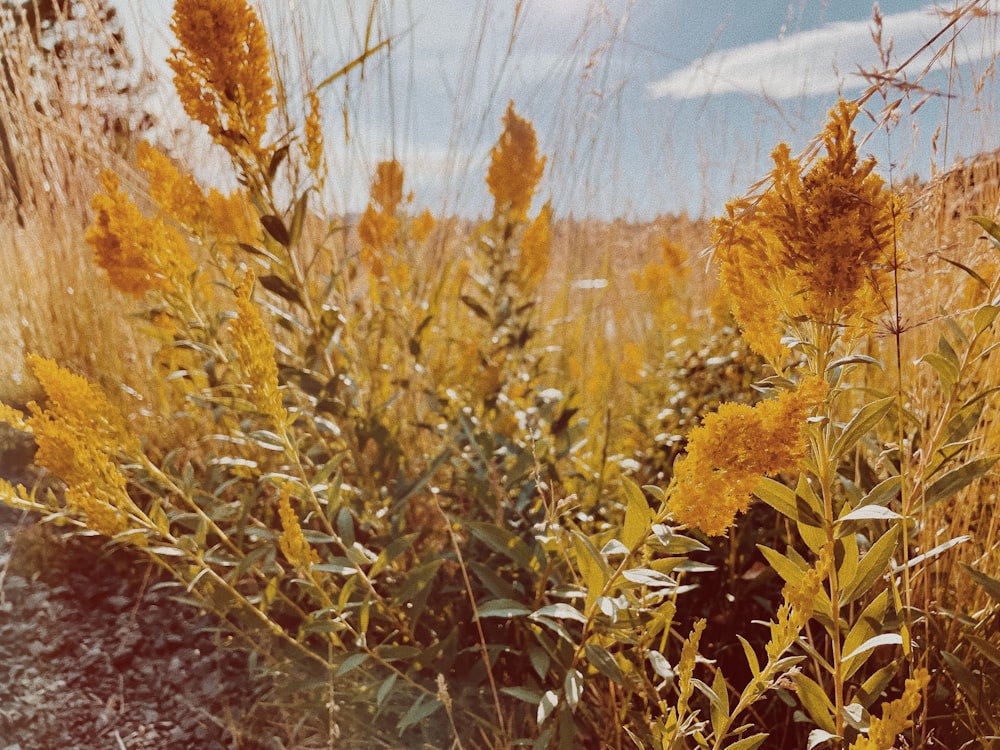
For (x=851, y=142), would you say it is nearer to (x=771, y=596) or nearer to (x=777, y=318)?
(x=777, y=318)

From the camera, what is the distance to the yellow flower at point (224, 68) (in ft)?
3.65

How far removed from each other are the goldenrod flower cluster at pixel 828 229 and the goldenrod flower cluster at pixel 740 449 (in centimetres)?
13

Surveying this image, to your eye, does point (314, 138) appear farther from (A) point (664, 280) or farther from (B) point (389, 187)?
(A) point (664, 280)

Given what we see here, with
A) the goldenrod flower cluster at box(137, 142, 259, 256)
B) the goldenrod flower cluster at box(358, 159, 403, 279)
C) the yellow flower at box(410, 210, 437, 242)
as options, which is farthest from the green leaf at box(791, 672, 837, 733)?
the yellow flower at box(410, 210, 437, 242)

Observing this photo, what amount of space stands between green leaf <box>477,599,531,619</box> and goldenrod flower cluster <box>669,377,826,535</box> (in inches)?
17.2

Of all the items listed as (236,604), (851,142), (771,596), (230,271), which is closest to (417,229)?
(230,271)

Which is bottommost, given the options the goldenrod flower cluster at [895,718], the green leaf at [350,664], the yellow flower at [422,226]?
the green leaf at [350,664]

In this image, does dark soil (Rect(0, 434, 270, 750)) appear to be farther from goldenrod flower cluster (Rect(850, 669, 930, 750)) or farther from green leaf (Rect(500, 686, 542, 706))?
goldenrod flower cluster (Rect(850, 669, 930, 750))

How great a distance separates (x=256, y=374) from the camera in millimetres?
938

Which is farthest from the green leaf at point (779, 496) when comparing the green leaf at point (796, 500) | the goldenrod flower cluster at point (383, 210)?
the goldenrod flower cluster at point (383, 210)

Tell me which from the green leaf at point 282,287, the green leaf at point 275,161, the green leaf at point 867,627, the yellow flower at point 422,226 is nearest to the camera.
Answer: the green leaf at point 867,627

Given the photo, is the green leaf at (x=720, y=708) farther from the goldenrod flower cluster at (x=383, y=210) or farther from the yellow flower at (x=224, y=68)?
the goldenrod flower cluster at (x=383, y=210)

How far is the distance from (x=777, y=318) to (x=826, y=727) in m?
0.50

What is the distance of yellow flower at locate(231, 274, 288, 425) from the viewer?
2.91 feet
